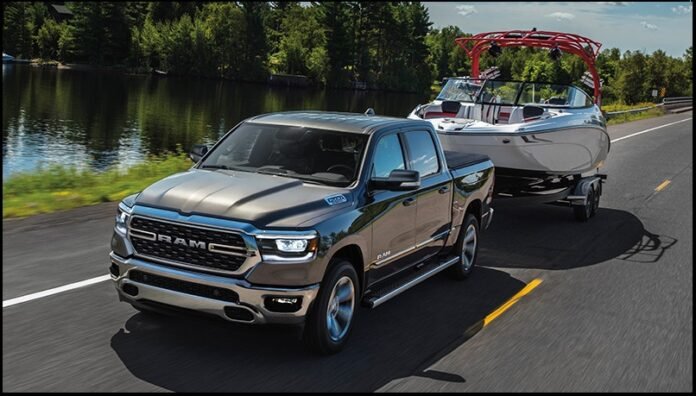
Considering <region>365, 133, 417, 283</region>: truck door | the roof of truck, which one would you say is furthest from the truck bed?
<region>365, 133, 417, 283</region>: truck door

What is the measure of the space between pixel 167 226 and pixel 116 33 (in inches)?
4503

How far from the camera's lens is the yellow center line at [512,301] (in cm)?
751

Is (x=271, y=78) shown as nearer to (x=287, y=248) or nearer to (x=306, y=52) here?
(x=306, y=52)

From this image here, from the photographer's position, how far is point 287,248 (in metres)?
5.62

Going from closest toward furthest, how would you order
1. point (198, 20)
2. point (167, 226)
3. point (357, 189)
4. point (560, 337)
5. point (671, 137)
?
point (167, 226) < point (357, 189) < point (560, 337) < point (671, 137) < point (198, 20)

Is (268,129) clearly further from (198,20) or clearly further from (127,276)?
(198,20)

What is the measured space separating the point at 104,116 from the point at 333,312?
47.5 meters

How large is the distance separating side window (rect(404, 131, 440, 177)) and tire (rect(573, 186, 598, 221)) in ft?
19.3

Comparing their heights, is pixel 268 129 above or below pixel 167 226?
above

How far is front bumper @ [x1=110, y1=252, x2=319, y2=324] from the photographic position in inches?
217

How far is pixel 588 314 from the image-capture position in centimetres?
785

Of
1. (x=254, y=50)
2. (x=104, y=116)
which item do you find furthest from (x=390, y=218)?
(x=254, y=50)

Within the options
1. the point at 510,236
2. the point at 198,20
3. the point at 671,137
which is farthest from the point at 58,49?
the point at 510,236

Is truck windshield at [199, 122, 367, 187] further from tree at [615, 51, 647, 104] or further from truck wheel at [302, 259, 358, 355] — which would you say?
tree at [615, 51, 647, 104]
